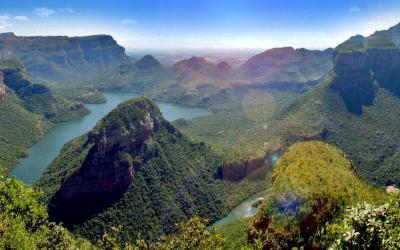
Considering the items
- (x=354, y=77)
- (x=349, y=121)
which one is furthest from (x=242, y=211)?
(x=354, y=77)

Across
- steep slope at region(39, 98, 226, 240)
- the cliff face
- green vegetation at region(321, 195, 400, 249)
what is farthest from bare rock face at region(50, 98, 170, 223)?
the cliff face

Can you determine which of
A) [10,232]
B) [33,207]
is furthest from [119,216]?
[10,232]

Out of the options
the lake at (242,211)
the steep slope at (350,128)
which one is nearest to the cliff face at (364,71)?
the steep slope at (350,128)

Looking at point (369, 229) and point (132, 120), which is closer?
point (369, 229)

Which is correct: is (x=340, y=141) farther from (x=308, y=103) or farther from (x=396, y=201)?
(x=396, y=201)

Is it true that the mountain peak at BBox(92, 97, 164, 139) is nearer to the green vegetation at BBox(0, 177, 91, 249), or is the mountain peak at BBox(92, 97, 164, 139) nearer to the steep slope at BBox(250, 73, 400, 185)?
the steep slope at BBox(250, 73, 400, 185)

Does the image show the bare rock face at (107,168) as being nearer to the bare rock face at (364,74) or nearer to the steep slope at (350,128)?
the steep slope at (350,128)

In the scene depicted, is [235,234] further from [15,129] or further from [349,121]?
[15,129]
